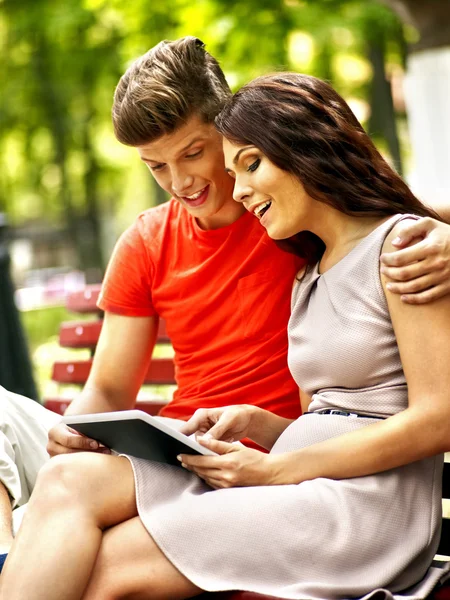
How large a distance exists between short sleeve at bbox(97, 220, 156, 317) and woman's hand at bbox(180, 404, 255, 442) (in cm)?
76

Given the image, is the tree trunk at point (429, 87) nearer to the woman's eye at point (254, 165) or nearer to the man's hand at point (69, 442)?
the woman's eye at point (254, 165)

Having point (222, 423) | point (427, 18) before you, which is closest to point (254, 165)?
point (222, 423)

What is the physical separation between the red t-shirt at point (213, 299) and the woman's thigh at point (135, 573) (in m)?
0.92

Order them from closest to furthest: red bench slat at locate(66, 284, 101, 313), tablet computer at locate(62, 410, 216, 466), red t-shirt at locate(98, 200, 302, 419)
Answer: tablet computer at locate(62, 410, 216, 466)
red t-shirt at locate(98, 200, 302, 419)
red bench slat at locate(66, 284, 101, 313)

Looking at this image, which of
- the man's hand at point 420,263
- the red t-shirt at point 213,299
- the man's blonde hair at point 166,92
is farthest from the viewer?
the red t-shirt at point 213,299

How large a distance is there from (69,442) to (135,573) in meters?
0.53

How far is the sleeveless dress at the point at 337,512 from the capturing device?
253 cm

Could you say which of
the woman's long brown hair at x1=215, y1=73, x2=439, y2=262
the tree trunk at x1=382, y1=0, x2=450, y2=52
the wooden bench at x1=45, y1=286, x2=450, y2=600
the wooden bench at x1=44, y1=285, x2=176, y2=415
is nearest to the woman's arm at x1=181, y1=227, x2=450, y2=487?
the woman's long brown hair at x1=215, y1=73, x2=439, y2=262

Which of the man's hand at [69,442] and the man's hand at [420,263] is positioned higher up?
the man's hand at [420,263]

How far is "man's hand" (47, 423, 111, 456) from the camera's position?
116 inches

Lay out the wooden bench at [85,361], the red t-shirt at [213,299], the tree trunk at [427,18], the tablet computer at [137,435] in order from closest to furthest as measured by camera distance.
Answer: the tablet computer at [137,435] → the red t-shirt at [213,299] → the wooden bench at [85,361] → the tree trunk at [427,18]

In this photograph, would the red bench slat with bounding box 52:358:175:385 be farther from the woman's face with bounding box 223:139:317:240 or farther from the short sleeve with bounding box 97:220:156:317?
the woman's face with bounding box 223:139:317:240

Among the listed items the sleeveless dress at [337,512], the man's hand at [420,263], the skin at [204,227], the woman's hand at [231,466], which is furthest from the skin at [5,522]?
the man's hand at [420,263]

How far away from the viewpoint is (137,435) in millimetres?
2598
